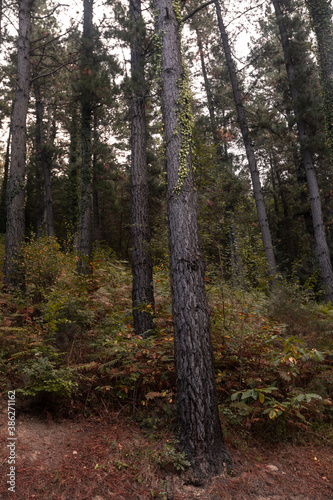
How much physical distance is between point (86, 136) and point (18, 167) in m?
3.09

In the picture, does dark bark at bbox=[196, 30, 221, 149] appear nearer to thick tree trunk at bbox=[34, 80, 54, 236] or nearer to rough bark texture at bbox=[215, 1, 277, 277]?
rough bark texture at bbox=[215, 1, 277, 277]

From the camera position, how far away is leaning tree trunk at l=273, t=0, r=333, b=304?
388 inches

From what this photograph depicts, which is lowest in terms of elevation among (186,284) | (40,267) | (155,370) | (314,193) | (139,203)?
(155,370)

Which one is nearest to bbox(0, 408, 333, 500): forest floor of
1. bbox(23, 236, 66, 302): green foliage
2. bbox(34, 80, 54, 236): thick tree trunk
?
bbox(23, 236, 66, 302): green foliage

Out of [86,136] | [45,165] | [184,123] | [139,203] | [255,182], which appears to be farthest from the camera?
[45,165]

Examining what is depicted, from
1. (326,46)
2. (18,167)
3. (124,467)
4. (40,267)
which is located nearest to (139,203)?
(40,267)

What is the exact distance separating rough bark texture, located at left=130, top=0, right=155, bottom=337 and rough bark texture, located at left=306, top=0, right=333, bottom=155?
4.11 meters

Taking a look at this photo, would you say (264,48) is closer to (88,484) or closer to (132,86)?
(132,86)

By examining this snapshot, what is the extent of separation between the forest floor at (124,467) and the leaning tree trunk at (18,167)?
430 cm

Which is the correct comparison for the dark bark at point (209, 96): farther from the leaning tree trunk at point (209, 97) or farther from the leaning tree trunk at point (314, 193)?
the leaning tree trunk at point (314, 193)

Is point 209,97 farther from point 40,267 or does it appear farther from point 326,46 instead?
point 40,267

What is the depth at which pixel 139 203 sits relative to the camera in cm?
612

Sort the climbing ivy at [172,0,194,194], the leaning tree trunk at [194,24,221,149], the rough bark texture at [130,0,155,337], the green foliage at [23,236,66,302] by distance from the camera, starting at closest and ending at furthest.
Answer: the climbing ivy at [172,0,194,194], the rough bark texture at [130,0,155,337], the green foliage at [23,236,66,302], the leaning tree trunk at [194,24,221,149]

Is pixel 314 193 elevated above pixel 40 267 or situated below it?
above
